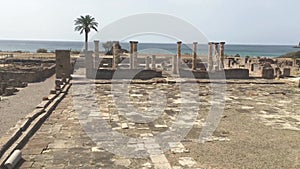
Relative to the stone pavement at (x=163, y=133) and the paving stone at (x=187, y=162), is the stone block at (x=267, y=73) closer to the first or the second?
the stone pavement at (x=163, y=133)

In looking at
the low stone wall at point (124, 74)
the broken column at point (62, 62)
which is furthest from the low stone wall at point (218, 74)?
the broken column at point (62, 62)

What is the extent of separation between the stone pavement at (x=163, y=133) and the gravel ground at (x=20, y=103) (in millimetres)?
1524

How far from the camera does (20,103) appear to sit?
1438 centimetres

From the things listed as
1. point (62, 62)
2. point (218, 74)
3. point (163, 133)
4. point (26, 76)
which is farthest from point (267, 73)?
point (163, 133)

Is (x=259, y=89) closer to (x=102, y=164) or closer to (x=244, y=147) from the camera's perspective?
(x=244, y=147)

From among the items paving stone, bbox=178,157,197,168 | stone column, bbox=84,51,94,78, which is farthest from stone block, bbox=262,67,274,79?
paving stone, bbox=178,157,197,168

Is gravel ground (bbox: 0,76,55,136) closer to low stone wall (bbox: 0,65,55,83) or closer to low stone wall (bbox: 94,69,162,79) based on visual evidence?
low stone wall (bbox: 0,65,55,83)

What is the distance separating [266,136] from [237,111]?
2891mm

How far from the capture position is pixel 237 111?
36.1 ft

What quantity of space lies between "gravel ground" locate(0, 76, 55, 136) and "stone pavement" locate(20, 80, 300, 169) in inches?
60.0

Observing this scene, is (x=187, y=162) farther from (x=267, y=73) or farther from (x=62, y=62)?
(x=267, y=73)

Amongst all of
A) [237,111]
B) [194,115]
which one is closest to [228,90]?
[237,111]

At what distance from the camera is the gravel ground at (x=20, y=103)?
10.9 m

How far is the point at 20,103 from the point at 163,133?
839 cm
